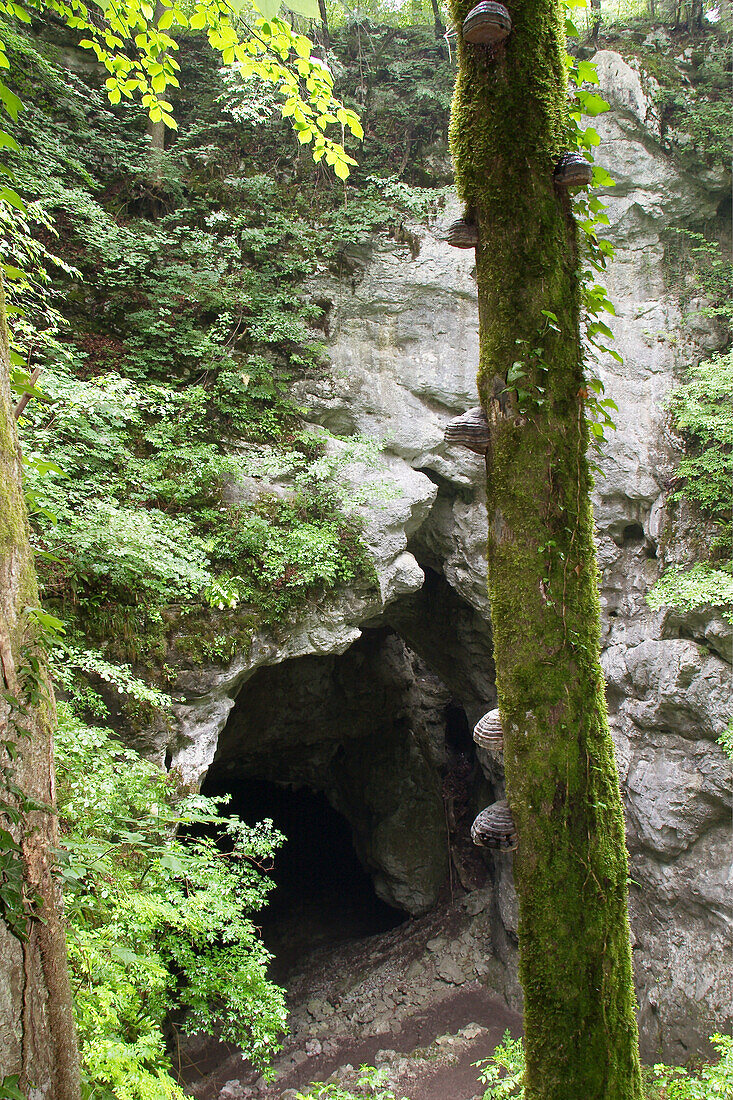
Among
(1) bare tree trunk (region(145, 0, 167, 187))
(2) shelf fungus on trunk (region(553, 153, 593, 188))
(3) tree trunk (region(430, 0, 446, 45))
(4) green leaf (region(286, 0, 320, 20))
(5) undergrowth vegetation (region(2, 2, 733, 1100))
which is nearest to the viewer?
(4) green leaf (region(286, 0, 320, 20))

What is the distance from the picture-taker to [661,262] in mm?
8578

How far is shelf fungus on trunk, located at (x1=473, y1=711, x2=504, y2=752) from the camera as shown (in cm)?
180

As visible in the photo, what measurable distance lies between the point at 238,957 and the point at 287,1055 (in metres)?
5.02

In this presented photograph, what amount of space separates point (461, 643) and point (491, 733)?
25.8ft

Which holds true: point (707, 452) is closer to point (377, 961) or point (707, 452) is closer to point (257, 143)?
point (257, 143)

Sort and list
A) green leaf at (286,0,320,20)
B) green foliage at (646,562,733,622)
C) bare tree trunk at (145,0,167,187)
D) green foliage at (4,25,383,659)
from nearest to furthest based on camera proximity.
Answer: green leaf at (286,0,320,20), green foliage at (4,25,383,659), green foliage at (646,562,733,622), bare tree trunk at (145,0,167,187)

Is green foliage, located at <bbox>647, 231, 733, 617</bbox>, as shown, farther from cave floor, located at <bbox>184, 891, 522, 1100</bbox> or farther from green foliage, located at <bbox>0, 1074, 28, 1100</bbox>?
green foliage, located at <bbox>0, 1074, 28, 1100</bbox>

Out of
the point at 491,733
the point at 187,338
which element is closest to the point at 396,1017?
the point at 491,733

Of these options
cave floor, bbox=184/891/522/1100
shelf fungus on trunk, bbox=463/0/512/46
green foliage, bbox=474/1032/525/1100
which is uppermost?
shelf fungus on trunk, bbox=463/0/512/46

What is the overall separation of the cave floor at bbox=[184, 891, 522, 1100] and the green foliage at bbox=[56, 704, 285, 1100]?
12.7 feet

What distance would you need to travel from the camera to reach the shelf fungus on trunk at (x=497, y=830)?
1.62 meters

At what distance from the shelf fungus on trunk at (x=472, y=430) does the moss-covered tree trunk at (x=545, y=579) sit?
0.15 ft

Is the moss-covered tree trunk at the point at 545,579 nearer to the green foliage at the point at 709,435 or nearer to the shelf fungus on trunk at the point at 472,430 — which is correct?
the shelf fungus on trunk at the point at 472,430

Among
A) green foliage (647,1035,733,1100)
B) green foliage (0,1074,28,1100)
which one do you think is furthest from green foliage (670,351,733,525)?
green foliage (0,1074,28,1100)
